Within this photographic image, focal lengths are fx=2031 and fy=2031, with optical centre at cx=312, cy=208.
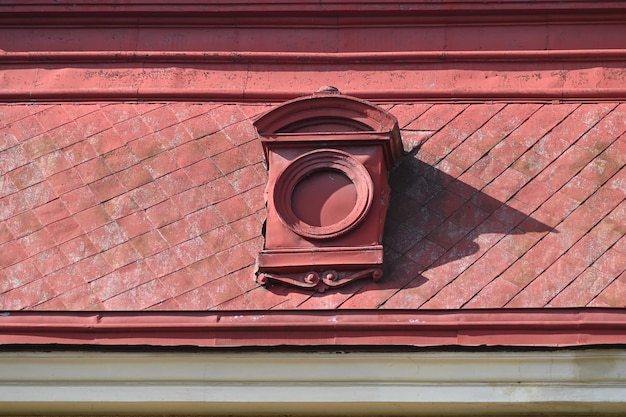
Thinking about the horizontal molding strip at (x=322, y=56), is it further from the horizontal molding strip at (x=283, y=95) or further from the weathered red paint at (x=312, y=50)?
the horizontal molding strip at (x=283, y=95)

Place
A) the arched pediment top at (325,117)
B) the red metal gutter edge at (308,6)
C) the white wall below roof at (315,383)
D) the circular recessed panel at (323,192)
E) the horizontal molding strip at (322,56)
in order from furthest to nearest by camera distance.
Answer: the red metal gutter edge at (308,6), the horizontal molding strip at (322,56), the arched pediment top at (325,117), the circular recessed panel at (323,192), the white wall below roof at (315,383)

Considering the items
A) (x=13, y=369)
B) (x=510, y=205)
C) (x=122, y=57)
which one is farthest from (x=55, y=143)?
(x=510, y=205)

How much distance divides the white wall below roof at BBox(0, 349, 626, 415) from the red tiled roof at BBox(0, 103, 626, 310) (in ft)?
1.81

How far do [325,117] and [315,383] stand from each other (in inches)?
79.8

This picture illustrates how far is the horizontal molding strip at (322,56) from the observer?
1466cm

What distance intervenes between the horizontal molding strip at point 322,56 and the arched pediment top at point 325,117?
3.82 ft

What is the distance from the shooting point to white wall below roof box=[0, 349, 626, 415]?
496 inches

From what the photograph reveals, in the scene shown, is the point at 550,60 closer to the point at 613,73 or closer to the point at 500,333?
the point at 613,73

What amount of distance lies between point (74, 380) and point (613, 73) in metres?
4.54

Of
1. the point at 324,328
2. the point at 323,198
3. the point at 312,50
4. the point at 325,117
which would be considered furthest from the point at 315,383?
the point at 312,50

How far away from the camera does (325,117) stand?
1380 centimetres

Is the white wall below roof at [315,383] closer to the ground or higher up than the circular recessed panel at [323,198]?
closer to the ground

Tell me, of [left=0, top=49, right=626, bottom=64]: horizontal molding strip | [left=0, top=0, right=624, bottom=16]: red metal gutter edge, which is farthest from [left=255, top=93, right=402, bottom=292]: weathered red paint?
[left=0, top=0, right=624, bottom=16]: red metal gutter edge

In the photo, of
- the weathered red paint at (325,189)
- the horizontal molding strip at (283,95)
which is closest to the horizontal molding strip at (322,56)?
the horizontal molding strip at (283,95)
